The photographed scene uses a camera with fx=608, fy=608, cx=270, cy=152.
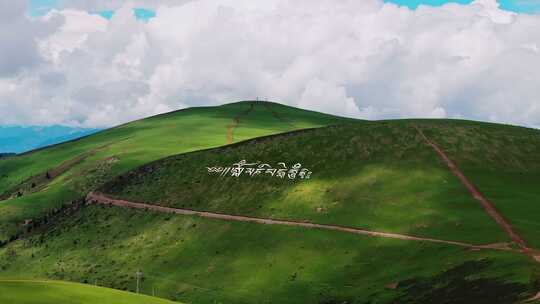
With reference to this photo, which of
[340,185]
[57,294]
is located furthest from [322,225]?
[57,294]

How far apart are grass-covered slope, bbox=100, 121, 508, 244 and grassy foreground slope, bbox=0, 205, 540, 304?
220 inches

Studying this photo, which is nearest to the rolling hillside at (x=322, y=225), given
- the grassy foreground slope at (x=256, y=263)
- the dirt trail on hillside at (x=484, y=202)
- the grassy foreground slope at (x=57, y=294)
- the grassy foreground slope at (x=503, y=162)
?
the grassy foreground slope at (x=256, y=263)

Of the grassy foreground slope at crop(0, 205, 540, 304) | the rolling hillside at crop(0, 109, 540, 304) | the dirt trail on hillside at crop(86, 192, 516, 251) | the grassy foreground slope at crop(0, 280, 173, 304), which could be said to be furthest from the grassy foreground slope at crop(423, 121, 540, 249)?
the grassy foreground slope at crop(0, 280, 173, 304)

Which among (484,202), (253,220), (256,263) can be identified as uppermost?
(253,220)

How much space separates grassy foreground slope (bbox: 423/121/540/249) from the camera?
90.1m

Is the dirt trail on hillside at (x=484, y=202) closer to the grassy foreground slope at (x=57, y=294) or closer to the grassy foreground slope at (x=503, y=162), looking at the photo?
the grassy foreground slope at (x=503, y=162)

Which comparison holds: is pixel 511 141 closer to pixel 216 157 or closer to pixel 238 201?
pixel 238 201

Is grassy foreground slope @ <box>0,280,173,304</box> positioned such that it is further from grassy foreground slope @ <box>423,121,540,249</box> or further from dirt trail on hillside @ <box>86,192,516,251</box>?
grassy foreground slope @ <box>423,121,540,249</box>

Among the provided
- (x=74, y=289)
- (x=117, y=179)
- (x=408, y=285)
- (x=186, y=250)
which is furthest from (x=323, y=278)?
(x=117, y=179)

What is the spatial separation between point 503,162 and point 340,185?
1255 inches

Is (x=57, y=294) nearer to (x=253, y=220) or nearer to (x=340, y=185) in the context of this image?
(x=253, y=220)

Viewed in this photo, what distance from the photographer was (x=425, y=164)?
117438 millimetres

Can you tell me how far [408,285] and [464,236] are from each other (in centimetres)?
1502

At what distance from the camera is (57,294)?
132 feet
